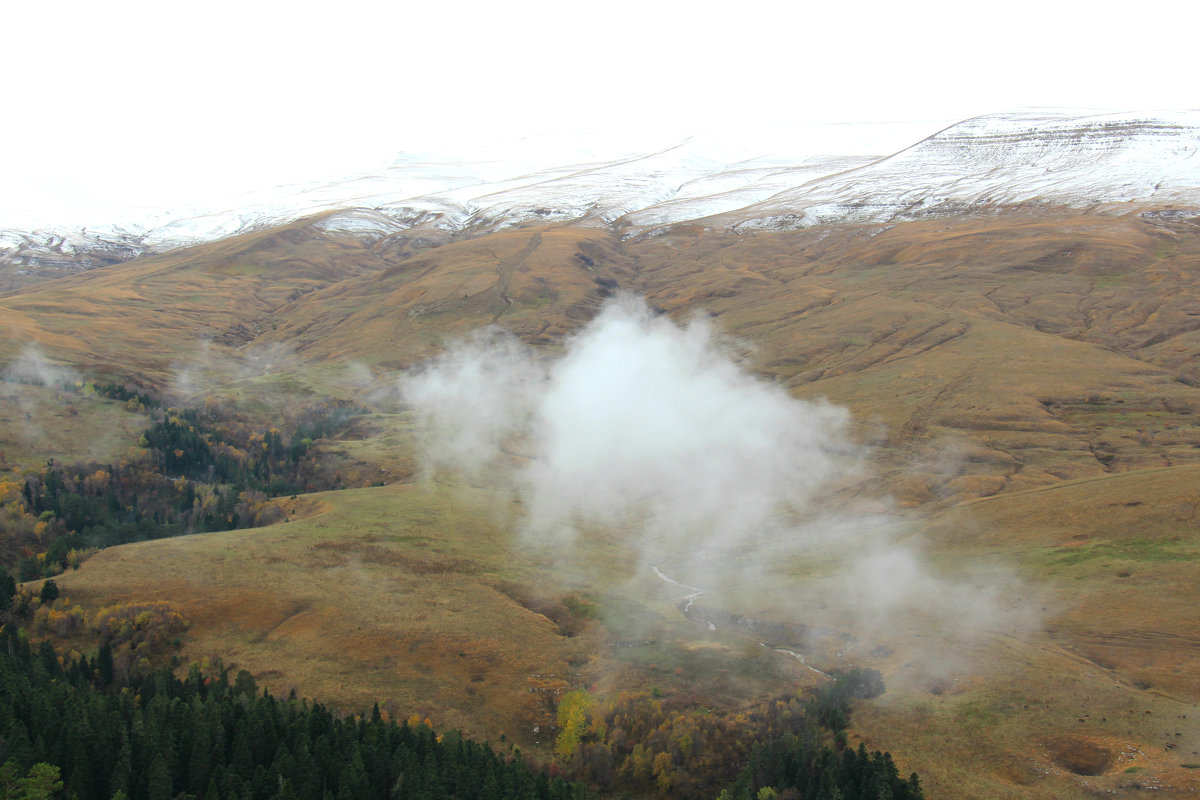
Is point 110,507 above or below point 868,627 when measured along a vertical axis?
above

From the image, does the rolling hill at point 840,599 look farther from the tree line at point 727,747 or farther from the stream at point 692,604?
the tree line at point 727,747

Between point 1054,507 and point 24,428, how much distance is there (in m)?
220

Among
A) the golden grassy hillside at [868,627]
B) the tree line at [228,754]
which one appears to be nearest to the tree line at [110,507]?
the golden grassy hillside at [868,627]

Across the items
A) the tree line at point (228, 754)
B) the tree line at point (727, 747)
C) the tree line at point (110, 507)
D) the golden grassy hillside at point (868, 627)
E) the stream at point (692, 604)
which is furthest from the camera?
the tree line at point (110, 507)

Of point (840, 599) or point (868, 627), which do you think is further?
point (840, 599)

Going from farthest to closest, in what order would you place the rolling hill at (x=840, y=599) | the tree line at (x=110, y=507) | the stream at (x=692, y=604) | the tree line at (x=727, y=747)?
the tree line at (x=110, y=507), the stream at (x=692, y=604), the rolling hill at (x=840, y=599), the tree line at (x=727, y=747)

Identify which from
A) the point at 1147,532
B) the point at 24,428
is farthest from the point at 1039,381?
the point at 24,428

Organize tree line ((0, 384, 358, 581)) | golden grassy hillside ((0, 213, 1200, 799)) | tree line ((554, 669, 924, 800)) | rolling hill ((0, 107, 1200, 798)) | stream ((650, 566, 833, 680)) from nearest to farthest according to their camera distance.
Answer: tree line ((554, 669, 924, 800)), golden grassy hillside ((0, 213, 1200, 799)), rolling hill ((0, 107, 1200, 798)), stream ((650, 566, 833, 680)), tree line ((0, 384, 358, 581))

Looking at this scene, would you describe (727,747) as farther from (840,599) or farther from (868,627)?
(840,599)

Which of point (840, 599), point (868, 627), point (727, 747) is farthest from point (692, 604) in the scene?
point (727, 747)

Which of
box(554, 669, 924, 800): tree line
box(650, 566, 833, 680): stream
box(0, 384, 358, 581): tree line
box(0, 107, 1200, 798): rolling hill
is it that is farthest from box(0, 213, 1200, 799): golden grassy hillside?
A: box(0, 384, 358, 581): tree line

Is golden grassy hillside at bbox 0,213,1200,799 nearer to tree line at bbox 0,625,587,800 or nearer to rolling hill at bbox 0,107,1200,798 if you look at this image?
rolling hill at bbox 0,107,1200,798

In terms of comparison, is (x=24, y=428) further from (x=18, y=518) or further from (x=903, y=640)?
(x=903, y=640)

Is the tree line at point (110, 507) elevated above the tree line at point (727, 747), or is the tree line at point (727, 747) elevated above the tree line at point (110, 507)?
the tree line at point (110, 507)
